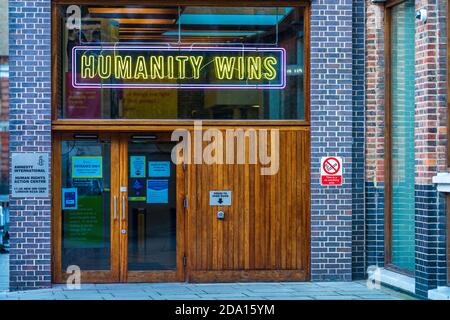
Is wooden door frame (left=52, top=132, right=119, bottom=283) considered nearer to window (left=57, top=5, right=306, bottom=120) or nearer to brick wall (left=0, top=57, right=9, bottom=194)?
window (left=57, top=5, right=306, bottom=120)

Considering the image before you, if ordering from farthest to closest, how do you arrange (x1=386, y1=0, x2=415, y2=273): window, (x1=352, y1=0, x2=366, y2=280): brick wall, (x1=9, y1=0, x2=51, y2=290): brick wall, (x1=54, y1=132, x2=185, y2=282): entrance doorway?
(x1=352, y1=0, x2=366, y2=280): brick wall → (x1=54, y1=132, x2=185, y2=282): entrance doorway → (x1=9, y1=0, x2=51, y2=290): brick wall → (x1=386, y1=0, x2=415, y2=273): window

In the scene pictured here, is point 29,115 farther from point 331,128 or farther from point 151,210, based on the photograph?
point 331,128

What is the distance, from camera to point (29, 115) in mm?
12672

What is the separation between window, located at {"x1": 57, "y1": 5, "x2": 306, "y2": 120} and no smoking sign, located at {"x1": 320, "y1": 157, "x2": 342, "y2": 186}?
28.8 inches

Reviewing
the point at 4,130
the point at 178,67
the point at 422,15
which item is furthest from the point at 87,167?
the point at 4,130

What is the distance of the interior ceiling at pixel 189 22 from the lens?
1298 cm

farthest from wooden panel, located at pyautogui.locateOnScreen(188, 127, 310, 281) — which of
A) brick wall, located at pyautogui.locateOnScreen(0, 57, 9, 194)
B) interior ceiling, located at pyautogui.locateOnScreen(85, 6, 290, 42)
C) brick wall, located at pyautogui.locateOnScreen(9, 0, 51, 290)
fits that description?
brick wall, located at pyautogui.locateOnScreen(0, 57, 9, 194)

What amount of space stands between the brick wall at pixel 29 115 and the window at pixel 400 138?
4759 mm

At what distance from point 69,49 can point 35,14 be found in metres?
0.66

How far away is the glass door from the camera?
511 inches

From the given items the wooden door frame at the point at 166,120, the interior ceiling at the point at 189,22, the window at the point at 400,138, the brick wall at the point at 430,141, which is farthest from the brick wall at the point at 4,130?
the brick wall at the point at 430,141

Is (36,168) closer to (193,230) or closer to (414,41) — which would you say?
(193,230)

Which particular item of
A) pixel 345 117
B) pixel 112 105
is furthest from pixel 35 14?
pixel 345 117

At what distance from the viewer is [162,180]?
42.7ft
